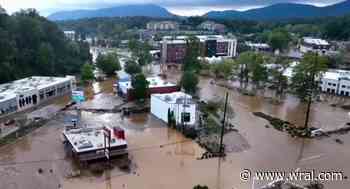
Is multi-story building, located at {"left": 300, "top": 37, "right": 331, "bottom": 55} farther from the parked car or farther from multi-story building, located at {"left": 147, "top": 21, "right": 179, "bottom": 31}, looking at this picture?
the parked car

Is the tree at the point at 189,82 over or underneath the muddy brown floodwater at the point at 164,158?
over

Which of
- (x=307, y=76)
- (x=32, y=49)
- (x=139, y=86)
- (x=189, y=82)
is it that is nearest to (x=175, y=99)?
(x=139, y=86)

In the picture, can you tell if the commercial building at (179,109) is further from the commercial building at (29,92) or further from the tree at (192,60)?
the tree at (192,60)

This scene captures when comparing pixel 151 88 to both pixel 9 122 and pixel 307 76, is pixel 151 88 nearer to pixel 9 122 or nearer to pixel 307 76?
pixel 9 122

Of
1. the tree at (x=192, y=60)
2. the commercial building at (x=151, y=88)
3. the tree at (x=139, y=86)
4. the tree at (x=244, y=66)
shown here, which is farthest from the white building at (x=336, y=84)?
the tree at (x=139, y=86)

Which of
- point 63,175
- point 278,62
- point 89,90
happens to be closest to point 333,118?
point 278,62

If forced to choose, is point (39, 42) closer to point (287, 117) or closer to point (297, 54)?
point (287, 117)
